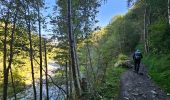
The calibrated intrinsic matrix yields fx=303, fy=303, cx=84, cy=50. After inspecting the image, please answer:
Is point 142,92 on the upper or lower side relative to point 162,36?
lower

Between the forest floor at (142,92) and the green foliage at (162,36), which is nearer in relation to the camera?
the forest floor at (142,92)

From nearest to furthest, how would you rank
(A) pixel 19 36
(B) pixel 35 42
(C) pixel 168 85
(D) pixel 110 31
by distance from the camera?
(C) pixel 168 85, (A) pixel 19 36, (B) pixel 35 42, (D) pixel 110 31

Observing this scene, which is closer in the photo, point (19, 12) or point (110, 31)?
point (19, 12)

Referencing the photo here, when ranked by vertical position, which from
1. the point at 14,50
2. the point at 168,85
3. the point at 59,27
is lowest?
the point at 168,85

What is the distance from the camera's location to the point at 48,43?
35938 millimetres

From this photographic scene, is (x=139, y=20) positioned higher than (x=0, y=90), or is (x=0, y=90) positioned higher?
(x=139, y=20)

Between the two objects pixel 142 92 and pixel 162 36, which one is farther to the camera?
pixel 162 36

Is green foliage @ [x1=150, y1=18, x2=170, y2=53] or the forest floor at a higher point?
green foliage @ [x1=150, y1=18, x2=170, y2=53]

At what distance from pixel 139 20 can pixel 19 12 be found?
104 ft

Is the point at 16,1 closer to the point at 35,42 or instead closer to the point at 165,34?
the point at 35,42

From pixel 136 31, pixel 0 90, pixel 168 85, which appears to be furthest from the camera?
pixel 136 31

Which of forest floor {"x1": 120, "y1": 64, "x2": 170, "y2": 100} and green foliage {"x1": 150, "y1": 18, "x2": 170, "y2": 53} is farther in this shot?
green foliage {"x1": 150, "y1": 18, "x2": 170, "y2": 53}

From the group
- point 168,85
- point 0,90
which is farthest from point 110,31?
point 168,85

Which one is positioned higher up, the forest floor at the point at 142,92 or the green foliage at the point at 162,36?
the green foliage at the point at 162,36
